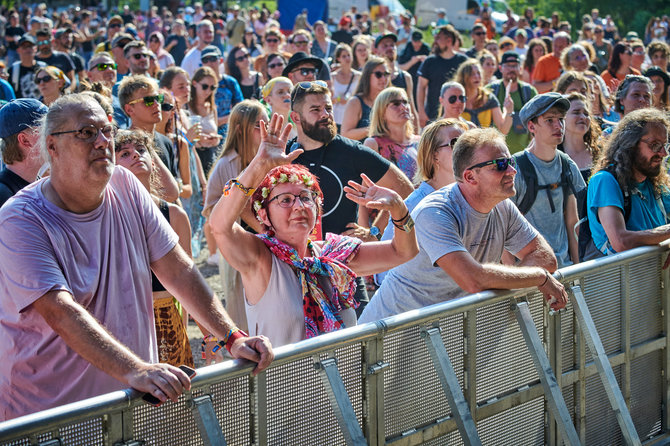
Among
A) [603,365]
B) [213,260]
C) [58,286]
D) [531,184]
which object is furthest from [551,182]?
[213,260]

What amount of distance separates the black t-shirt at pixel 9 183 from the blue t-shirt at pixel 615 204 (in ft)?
10.6

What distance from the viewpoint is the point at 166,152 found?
6547mm

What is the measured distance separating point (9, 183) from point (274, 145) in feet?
5.14

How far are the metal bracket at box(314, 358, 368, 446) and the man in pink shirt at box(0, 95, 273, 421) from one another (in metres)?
0.30

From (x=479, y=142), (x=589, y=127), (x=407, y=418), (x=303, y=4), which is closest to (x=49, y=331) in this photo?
(x=407, y=418)

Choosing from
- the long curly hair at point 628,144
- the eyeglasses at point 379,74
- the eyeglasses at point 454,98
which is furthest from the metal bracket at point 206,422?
the eyeglasses at point 379,74

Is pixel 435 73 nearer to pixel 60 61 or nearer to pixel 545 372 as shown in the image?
pixel 60 61

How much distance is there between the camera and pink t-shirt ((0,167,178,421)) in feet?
9.13

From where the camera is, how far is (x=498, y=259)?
14.0 ft

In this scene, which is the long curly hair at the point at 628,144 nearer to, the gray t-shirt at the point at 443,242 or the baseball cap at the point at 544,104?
the baseball cap at the point at 544,104

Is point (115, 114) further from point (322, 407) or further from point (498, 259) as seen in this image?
point (322, 407)

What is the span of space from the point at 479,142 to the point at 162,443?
2216 millimetres

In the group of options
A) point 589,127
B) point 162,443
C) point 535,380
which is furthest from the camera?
point 589,127

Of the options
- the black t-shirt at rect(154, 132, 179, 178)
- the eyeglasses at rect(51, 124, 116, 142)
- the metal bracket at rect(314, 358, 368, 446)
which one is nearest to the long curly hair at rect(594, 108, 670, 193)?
the metal bracket at rect(314, 358, 368, 446)
